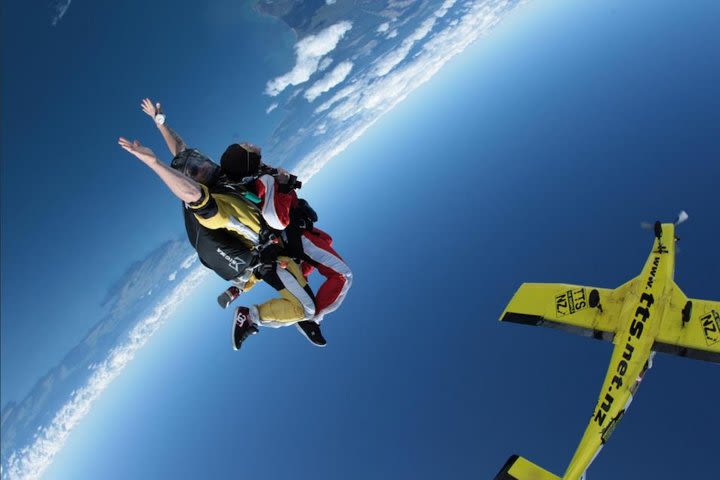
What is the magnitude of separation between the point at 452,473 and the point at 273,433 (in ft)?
49.0

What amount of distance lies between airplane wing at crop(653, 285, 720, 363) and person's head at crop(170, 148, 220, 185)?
342 inches

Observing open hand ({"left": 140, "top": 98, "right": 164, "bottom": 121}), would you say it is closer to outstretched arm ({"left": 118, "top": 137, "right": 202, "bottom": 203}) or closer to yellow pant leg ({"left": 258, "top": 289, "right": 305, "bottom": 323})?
outstretched arm ({"left": 118, "top": 137, "right": 202, "bottom": 203})

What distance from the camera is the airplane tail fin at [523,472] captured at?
6309 millimetres

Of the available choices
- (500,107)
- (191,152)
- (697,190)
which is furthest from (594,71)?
(191,152)

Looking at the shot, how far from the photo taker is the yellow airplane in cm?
651

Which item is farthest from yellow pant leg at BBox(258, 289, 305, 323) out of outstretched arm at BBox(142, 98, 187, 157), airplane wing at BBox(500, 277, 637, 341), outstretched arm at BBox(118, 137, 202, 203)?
airplane wing at BBox(500, 277, 637, 341)

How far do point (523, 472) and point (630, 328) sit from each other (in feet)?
12.3

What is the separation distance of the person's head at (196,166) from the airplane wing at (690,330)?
868cm

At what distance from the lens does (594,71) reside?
30.2 metres

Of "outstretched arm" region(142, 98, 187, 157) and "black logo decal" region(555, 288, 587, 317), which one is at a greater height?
"black logo decal" region(555, 288, 587, 317)

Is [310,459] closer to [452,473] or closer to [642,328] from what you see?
[452,473]

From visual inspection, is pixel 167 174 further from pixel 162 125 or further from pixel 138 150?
pixel 162 125

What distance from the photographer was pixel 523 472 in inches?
251

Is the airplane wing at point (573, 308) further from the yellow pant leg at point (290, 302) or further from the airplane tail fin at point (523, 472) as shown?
the yellow pant leg at point (290, 302)
